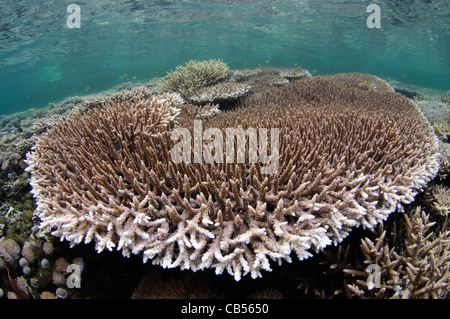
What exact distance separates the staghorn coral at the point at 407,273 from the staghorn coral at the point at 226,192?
1.45 feet

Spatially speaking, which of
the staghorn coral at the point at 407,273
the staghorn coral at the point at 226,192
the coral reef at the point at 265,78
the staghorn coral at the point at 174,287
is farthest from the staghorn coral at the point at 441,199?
the coral reef at the point at 265,78

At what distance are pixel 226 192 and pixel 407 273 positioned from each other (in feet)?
7.05

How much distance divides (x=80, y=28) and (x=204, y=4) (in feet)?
57.4

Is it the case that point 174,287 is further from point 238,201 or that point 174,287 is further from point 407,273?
point 407,273

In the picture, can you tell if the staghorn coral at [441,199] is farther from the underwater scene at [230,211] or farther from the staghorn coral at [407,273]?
the staghorn coral at [407,273]

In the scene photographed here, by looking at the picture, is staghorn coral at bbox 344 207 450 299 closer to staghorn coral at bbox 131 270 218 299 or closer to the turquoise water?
staghorn coral at bbox 131 270 218 299

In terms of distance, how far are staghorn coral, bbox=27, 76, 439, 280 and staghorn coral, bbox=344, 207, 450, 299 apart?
0.44 m

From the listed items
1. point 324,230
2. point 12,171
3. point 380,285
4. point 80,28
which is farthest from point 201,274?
point 80,28

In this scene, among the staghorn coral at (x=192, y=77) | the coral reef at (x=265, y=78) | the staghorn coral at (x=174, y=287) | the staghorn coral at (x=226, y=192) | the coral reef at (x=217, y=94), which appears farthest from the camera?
the coral reef at (x=265, y=78)

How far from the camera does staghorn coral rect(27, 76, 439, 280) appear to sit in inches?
85.9

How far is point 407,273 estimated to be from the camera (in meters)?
2.46

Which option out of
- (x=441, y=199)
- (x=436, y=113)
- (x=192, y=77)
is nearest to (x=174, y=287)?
(x=441, y=199)

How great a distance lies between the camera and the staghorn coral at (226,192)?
7.16 feet

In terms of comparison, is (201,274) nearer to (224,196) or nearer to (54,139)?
(224,196)
